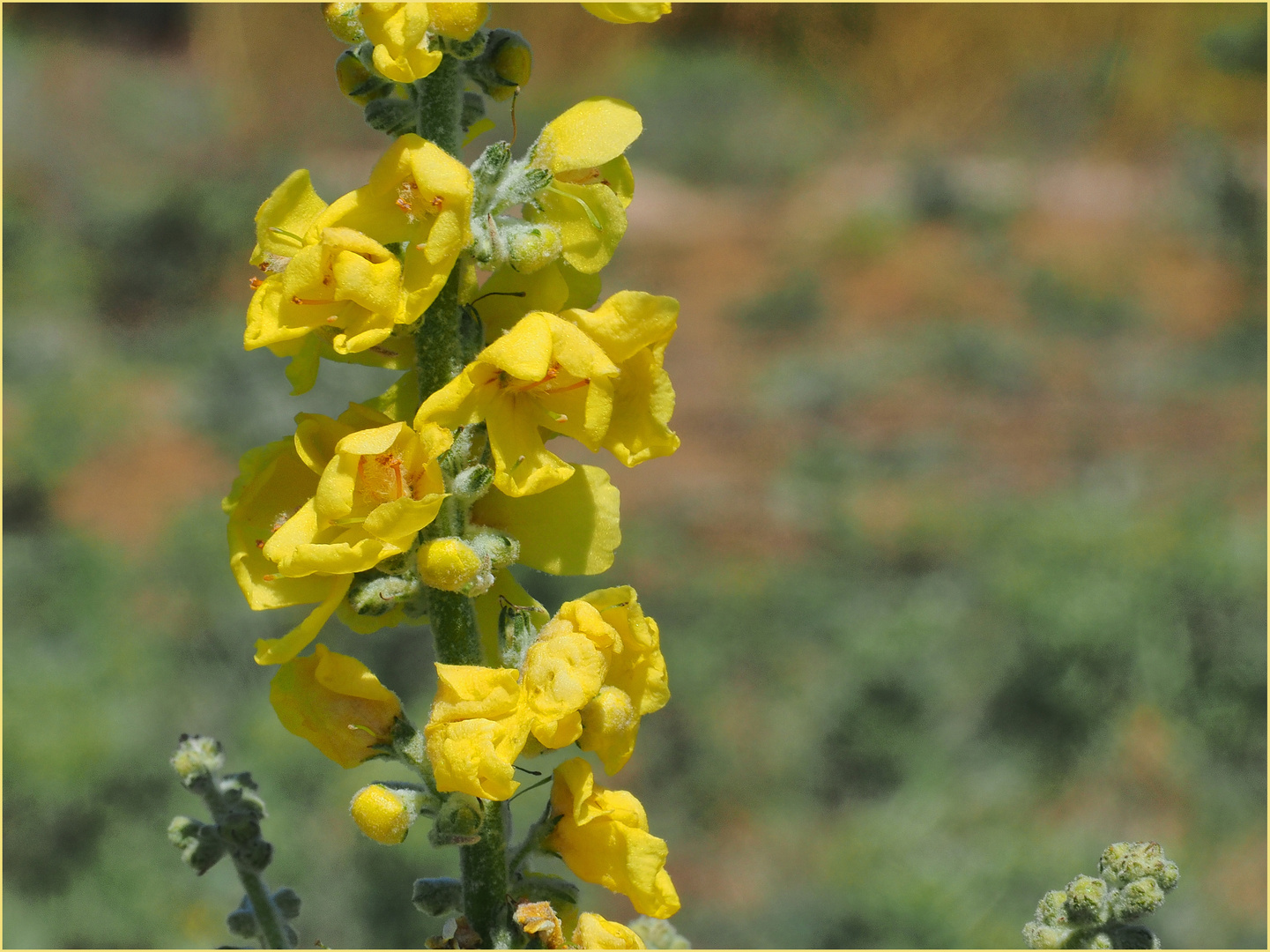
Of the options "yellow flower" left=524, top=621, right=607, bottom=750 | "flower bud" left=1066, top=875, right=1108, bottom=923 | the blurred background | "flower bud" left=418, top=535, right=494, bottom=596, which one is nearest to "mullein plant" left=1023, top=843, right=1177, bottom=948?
"flower bud" left=1066, top=875, right=1108, bottom=923

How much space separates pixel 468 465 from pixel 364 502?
0.17 meters

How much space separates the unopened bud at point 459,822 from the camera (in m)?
1.72

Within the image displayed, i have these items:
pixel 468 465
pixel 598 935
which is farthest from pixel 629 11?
pixel 598 935

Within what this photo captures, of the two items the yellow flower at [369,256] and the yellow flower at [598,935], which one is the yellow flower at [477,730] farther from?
the yellow flower at [369,256]

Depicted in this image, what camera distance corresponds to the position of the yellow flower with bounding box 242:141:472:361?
1.64m

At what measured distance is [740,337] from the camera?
19250mm

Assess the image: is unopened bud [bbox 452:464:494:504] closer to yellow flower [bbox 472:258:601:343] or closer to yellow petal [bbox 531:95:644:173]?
yellow flower [bbox 472:258:601:343]

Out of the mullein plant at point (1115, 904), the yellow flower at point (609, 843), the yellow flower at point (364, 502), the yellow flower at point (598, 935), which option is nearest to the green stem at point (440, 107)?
the yellow flower at point (364, 502)

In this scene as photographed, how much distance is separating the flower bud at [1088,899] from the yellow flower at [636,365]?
96cm

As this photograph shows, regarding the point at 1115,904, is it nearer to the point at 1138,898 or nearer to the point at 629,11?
the point at 1138,898

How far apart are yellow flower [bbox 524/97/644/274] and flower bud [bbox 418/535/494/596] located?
500mm

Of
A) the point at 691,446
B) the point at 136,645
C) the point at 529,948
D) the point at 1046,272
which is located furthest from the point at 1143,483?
the point at 529,948

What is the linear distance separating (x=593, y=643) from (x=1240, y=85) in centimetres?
2616

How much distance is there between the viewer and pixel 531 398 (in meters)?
1.74
